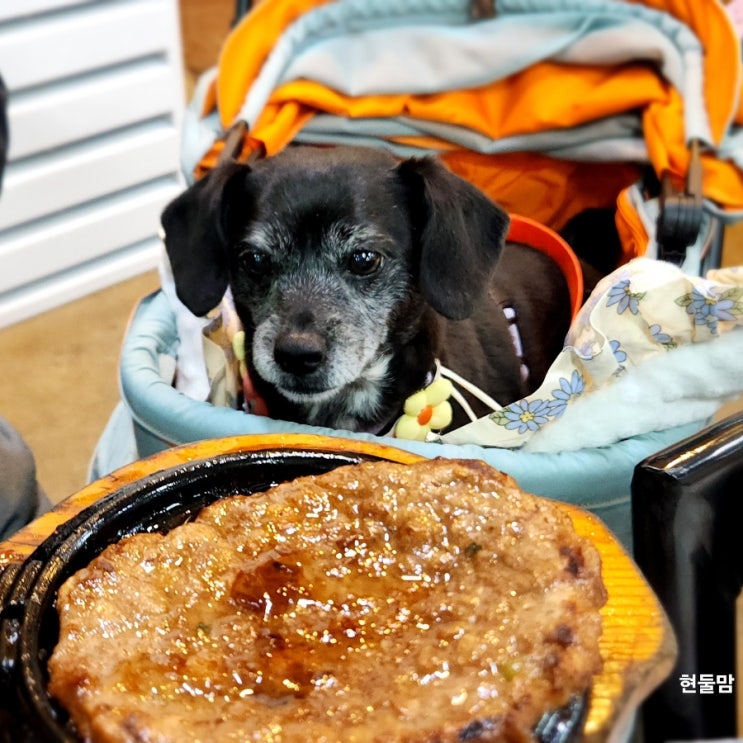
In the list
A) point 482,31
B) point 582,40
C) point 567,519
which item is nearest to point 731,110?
point 582,40

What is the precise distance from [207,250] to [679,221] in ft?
2.45

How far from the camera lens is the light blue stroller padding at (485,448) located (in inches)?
43.3

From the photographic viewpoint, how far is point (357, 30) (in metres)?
1.86

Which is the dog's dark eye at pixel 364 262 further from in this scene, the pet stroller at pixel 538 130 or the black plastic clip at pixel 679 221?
the black plastic clip at pixel 679 221

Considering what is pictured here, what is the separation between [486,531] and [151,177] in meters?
2.11

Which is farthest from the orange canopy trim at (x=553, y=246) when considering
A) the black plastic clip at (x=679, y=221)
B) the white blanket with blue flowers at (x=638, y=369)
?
the white blanket with blue flowers at (x=638, y=369)

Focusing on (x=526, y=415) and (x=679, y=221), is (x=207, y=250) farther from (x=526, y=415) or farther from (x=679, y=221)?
(x=679, y=221)

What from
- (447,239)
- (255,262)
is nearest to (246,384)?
(255,262)

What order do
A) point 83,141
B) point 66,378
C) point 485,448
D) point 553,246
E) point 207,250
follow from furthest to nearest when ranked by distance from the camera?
1. point 83,141
2. point 66,378
3. point 553,246
4. point 207,250
5. point 485,448

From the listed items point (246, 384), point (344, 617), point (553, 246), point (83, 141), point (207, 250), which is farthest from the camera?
point (83, 141)

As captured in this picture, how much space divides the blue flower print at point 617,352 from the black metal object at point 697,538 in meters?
0.60

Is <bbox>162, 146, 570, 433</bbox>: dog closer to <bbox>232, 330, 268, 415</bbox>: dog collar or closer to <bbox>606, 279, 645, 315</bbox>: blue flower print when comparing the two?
<bbox>232, 330, 268, 415</bbox>: dog collar

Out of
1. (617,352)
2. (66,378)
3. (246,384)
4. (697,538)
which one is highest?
(697,538)

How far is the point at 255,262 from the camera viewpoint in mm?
1262
